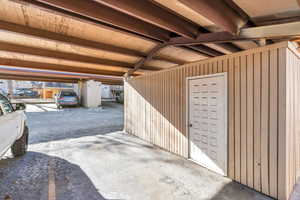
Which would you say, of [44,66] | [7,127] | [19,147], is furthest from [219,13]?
[44,66]

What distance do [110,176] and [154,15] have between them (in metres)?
3.19

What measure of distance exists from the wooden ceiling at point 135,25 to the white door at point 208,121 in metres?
0.94

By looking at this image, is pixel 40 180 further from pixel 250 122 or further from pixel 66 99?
pixel 66 99

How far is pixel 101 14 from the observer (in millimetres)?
2537

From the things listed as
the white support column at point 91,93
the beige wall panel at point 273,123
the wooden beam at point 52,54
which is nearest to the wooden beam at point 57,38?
the wooden beam at point 52,54

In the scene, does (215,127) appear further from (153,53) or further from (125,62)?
(125,62)

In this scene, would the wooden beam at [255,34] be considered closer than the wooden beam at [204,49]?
Yes

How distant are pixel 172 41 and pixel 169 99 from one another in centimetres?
168

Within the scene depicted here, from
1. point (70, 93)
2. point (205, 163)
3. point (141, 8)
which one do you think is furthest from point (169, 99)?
point (70, 93)

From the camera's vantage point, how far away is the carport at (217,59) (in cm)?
234

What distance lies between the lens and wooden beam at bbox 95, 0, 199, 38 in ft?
7.09

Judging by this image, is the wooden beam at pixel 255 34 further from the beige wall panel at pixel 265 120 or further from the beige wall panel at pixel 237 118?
the beige wall panel at pixel 237 118

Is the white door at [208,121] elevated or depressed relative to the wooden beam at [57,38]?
depressed

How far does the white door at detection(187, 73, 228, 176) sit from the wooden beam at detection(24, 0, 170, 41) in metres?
1.65
